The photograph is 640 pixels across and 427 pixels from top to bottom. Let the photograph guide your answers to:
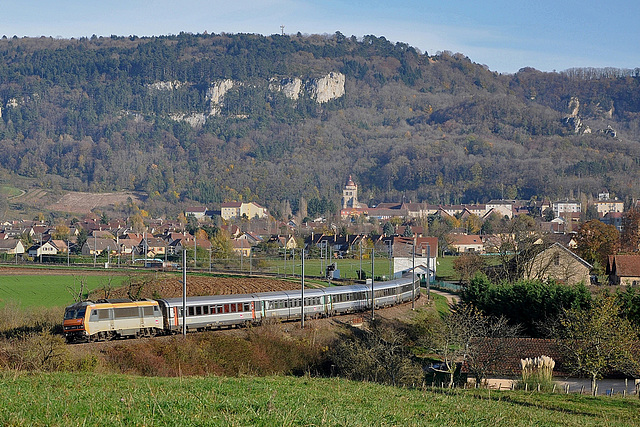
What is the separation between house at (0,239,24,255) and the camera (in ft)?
336

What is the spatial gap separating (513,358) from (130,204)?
17803 cm

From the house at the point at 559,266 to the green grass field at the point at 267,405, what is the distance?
131ft

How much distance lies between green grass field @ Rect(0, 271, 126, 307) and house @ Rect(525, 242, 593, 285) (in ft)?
109

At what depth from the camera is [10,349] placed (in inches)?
899

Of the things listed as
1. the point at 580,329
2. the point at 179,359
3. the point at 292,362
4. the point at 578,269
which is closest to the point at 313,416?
the point at 179,359

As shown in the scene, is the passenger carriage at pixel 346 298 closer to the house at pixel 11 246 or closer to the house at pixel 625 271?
the house at pixel 625 271

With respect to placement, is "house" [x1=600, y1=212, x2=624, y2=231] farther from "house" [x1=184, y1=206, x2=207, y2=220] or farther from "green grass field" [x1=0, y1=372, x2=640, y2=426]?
"green grass field" [x1=0, y1=372, x2=640, y2=426]

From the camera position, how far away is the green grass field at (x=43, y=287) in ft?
157

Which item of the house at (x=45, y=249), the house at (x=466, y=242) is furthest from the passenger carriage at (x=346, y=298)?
the house at (x=466, y=242)

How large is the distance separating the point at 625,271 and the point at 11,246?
80141mm

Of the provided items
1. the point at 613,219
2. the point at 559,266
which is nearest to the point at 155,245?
the point at 559,266

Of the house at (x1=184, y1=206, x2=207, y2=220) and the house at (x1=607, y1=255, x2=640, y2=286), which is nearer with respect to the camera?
the house at (x1=607, y1=255, x2=640, y2=286)

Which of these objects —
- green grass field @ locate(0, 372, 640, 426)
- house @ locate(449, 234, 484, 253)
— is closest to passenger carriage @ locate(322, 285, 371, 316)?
green grass field @ locate(0, 372, 640, 426)

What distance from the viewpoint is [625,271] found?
62219 mm
